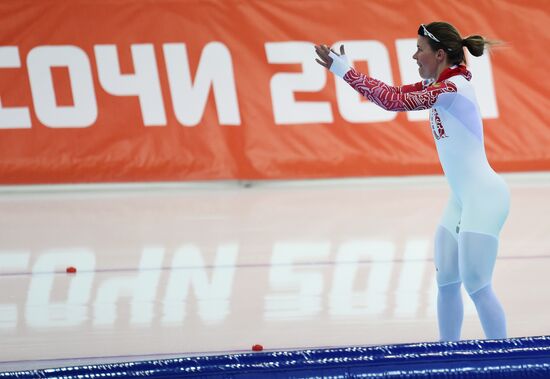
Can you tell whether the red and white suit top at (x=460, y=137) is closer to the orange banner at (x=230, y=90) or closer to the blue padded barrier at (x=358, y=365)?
the blue padded barrier at (x=358, y=365)

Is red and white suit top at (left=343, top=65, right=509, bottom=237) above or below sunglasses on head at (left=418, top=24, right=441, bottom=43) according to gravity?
below

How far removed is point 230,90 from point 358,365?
7670mm

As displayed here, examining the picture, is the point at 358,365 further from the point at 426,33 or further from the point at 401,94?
the point at 426,33

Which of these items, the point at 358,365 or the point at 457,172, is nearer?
the point at 358,365

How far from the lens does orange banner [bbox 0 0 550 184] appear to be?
10.5 metres

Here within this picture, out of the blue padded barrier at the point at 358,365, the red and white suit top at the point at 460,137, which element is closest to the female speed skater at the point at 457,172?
the red and white suit top at the point at 460,137

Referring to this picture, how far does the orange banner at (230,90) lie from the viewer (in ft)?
34.4

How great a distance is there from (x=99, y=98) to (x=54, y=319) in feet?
17.1

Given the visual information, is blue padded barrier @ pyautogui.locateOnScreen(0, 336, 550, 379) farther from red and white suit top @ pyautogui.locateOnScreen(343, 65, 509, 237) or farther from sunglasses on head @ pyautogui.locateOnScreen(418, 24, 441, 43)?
sunglasses on head @ pyautogui.locateOnScreen(418, 24, 441, 43)

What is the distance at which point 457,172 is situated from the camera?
4539 millimetres

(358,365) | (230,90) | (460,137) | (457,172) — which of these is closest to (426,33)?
(460,137)

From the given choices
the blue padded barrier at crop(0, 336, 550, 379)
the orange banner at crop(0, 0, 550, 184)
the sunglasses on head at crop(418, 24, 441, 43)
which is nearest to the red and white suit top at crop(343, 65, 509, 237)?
the sunglasses on head at crop(418, 24, 441, 43)

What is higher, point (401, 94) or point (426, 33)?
point (426, 33)

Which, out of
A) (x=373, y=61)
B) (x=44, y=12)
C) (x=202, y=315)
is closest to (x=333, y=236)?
(x=202, y=315)
